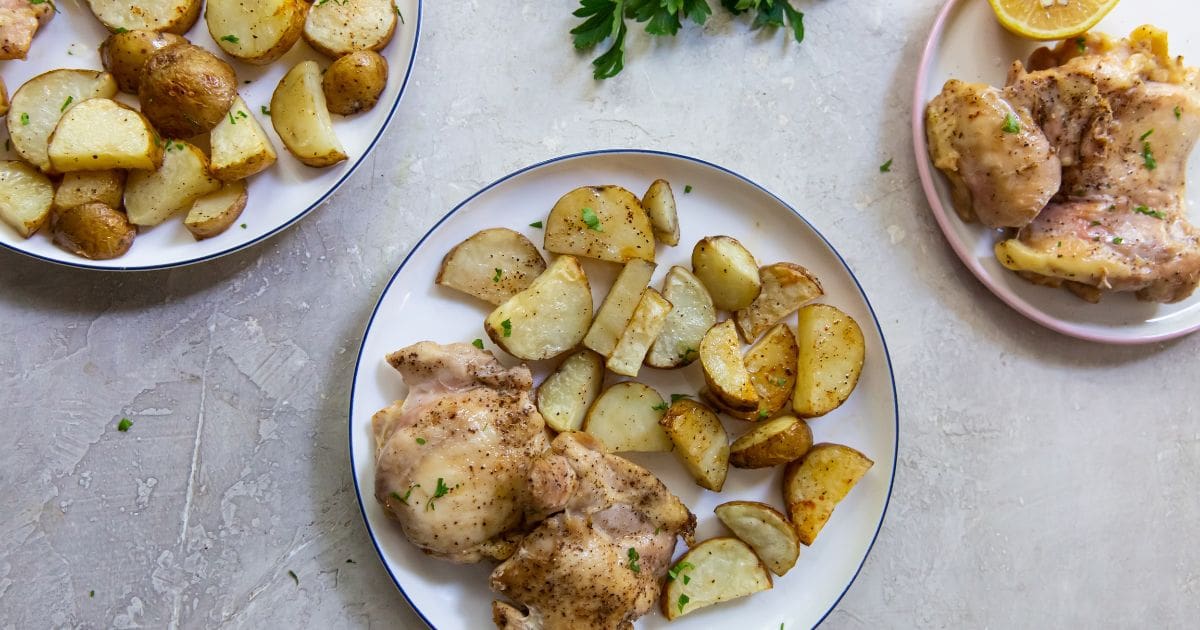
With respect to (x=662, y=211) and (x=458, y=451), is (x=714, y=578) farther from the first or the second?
(x=662, y=211)

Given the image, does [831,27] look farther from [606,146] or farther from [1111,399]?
[1111,399]

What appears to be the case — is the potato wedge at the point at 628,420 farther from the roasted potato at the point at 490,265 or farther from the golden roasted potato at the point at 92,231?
the golden roasted potato at the point at 92,231

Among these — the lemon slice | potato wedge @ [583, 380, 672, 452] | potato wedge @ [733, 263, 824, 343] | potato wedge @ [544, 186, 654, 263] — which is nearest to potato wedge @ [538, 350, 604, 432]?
potato wedge @ [583, 380, 672, 452]

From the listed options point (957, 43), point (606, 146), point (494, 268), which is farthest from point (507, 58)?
point (957, 43)

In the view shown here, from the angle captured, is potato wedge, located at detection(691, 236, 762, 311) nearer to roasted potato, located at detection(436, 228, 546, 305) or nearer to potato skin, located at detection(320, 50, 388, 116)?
roasted potato, located at detection(436, 228, 546, 305)

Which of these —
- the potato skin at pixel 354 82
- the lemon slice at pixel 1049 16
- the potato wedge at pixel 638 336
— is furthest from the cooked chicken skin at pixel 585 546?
the lemon slice at pixel 1049 16

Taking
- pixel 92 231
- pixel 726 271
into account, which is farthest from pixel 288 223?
pixel 726 271
